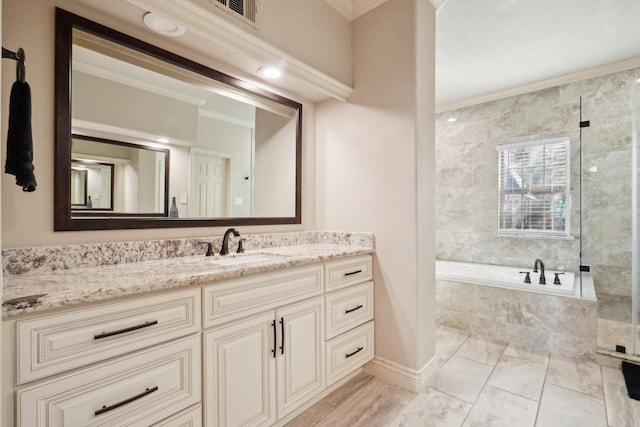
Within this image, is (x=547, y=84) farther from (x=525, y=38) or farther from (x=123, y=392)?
(x=123, y=392)

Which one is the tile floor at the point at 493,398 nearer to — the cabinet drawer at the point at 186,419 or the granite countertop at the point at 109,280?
the cabinet drawer at the point at 186,419

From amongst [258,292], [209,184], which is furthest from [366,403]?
[209,184]

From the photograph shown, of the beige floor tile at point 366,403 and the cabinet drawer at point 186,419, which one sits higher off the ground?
the cabinet drawer at point 186,419

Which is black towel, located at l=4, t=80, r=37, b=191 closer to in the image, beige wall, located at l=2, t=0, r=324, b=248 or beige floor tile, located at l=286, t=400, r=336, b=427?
beige wall, located at l=2, t=0, r=324, b=248

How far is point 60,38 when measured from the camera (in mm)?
1327

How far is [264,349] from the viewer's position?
57.6 inches

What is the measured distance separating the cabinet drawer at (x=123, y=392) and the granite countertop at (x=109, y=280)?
23cm

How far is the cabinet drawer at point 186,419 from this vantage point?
1.13 m

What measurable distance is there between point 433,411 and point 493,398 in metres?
0.43

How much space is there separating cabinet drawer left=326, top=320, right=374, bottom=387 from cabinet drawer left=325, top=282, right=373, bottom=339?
48 millimetres

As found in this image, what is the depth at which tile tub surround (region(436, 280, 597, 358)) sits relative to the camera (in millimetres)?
2445

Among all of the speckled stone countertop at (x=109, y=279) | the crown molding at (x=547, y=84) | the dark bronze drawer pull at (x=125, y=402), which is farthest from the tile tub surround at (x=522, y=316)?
the dark bronze drawer pull at (x=125, y=402)

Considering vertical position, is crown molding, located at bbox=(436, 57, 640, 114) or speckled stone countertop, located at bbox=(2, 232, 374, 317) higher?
crown molding, located at bbox=(436, 57, 640, 114)

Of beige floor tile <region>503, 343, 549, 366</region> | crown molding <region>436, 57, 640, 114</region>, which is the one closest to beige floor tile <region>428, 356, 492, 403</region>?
beige floor tile <region>503, 343, 549, 366</region>
